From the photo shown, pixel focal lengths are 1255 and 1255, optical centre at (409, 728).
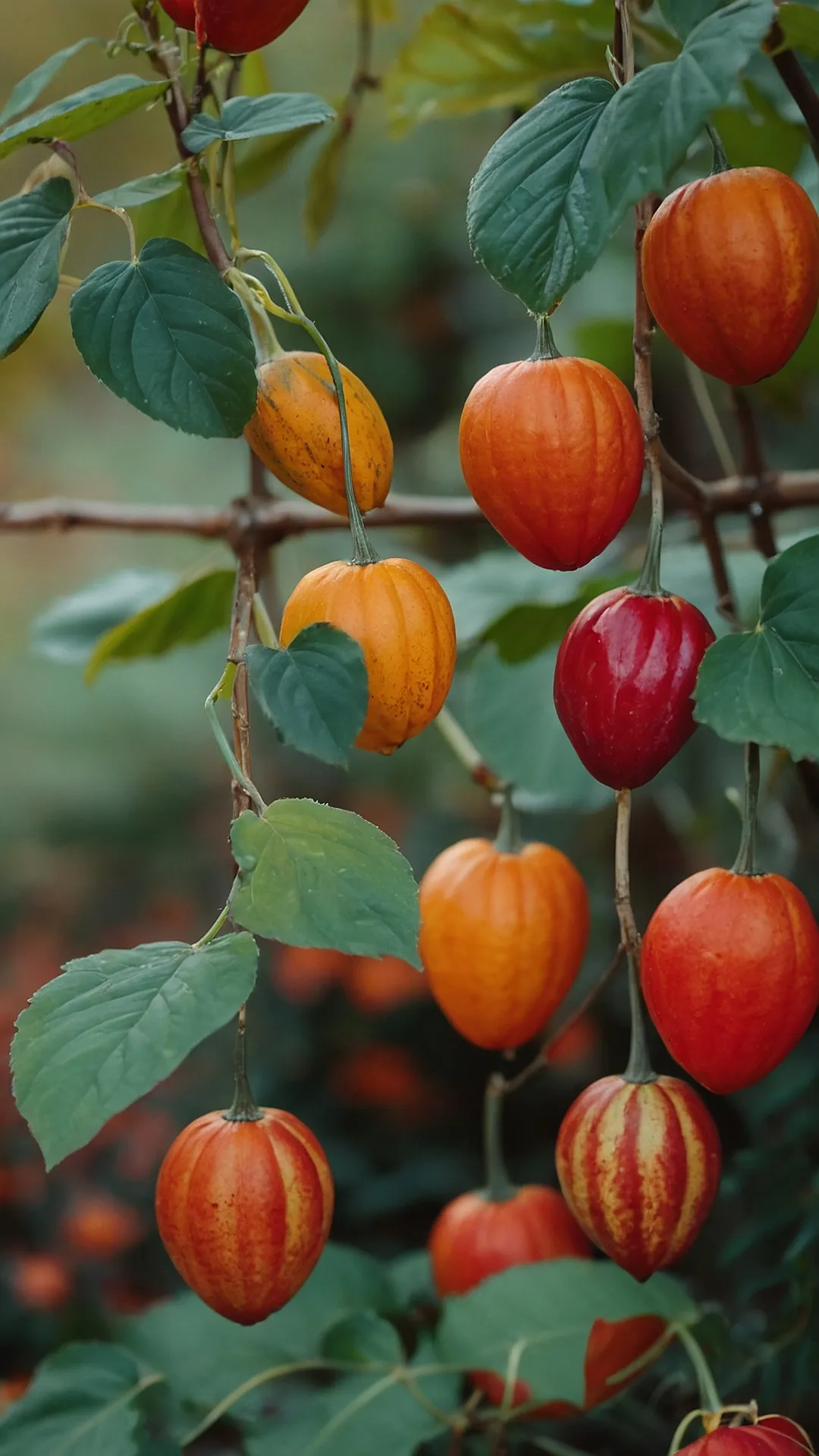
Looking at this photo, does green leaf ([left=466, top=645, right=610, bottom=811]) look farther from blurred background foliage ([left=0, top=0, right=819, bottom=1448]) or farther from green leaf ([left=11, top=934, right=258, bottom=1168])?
green leaf ([left=11, top=934, right=258, bottom=1168])

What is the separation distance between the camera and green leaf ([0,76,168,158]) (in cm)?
32

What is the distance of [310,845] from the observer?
0.95ft

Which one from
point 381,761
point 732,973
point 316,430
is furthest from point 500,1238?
point 381,761

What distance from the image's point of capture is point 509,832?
0.47 metres

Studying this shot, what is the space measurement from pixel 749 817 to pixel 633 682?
54 millimetres

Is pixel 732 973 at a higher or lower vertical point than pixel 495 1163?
higher

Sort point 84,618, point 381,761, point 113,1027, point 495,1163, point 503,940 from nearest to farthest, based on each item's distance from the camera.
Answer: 1. point 113,1027
2. point 503,940
3. point 495,1163
4. point 84,618
5. point 381,761

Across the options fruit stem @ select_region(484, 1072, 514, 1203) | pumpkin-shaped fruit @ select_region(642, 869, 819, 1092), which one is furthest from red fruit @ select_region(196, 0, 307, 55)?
fruit stem @ select_region(484, 1072, 514, 1203)

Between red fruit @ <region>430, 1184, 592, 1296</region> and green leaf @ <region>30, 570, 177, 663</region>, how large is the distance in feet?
1.23

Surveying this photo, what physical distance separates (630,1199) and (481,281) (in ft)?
3.83

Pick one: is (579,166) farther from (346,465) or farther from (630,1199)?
(630,1199)

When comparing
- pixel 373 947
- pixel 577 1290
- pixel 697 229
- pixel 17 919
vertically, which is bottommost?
pixel 17 919

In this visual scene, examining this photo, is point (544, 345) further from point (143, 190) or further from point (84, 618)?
point (84, 618)

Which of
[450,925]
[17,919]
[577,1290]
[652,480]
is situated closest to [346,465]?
[652,480]
